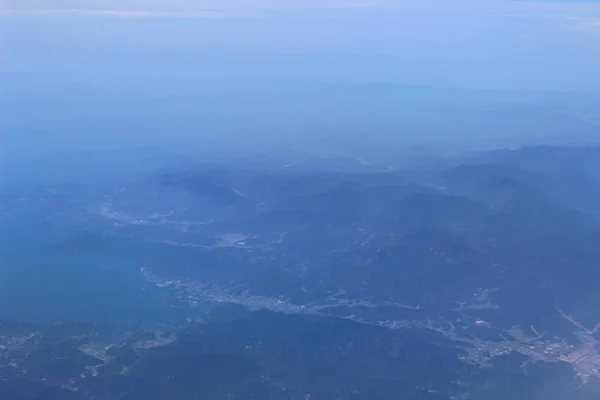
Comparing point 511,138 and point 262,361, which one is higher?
point 511,138

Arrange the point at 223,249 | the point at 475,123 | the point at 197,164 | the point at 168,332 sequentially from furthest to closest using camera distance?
1. the point at 475,123
2. the point at 197,164
3. the point at 223,249
4. the point at 168,332

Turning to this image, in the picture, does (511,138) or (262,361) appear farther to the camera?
(511,138)

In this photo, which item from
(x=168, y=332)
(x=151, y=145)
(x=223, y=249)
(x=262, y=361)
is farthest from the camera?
(x=151, y=145)

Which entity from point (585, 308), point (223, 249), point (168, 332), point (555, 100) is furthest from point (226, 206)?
point (555, 100)

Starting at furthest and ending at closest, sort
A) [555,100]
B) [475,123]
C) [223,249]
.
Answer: [555,100]
[475,123]
[223,249]

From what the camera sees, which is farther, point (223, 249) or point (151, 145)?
point (151, 145)

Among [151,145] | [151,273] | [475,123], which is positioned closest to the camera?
[151,273]

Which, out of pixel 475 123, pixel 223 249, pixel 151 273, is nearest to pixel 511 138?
pixel 475 123

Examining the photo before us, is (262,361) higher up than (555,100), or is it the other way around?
(555,100)

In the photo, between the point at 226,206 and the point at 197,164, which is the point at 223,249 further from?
the point at 197,164
